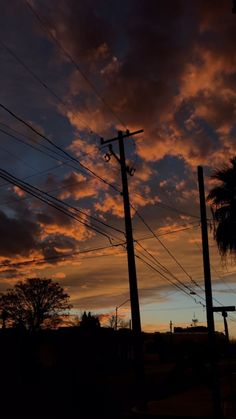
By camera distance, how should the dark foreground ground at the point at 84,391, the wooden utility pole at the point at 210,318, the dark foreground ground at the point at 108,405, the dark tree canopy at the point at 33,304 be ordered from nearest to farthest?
the wooden utility pole at the point at 210,318 → the dark foreground ground at the point at 108,405 → the dark foreground ground at the point at 84,391 → the dark tree canopy at the point at 33,304

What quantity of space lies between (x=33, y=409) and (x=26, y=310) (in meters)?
55.9

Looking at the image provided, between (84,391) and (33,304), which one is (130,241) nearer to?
(84,391)

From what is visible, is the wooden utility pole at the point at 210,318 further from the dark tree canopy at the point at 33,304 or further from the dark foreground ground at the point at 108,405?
the dark tree canopy at the point at 33,304

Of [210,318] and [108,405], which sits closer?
[210,318]

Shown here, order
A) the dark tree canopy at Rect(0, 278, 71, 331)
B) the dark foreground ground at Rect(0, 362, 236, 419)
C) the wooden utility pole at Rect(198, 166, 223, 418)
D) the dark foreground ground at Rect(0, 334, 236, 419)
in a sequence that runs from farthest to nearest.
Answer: the dark tree canopy at Rect(0, 278, 71, 331), the dark foreground ground at Rect(0, 334, 236, 419), the dark foreground ground at Rect(0, 362, 236, 419), the wooden utility pole at Rect(198, 166, 223, 418)

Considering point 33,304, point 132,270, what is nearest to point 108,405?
point 132,270

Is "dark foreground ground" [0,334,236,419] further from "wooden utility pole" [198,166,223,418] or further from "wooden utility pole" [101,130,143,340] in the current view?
"wooden utility pole" [101,130,143,340]

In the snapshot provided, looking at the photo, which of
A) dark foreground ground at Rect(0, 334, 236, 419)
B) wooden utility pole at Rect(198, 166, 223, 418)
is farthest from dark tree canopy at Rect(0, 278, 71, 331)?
wooden utility pole at Rect(198, 166, 223, 418)

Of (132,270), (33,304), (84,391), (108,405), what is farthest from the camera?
(33,304)

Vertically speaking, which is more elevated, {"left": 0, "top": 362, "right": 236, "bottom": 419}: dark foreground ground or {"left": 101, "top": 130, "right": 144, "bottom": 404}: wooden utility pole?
{"left": 101, "top": 130, "right": 144, "bottom": 404}: wooden utility pole

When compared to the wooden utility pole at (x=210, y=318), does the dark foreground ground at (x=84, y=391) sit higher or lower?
lower

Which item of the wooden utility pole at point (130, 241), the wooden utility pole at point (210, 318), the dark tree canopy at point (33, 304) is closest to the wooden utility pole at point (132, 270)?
the wooden utility pole at point (130, 241)

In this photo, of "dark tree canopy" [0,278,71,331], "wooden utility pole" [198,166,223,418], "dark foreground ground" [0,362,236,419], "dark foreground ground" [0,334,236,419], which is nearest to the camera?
"wooden utility pole" [198,166,223,418]

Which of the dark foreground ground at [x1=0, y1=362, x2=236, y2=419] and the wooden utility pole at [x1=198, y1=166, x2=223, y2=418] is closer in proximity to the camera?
the wooden utility pole at [x1=198, y1=166, x2=223, y2=418]
